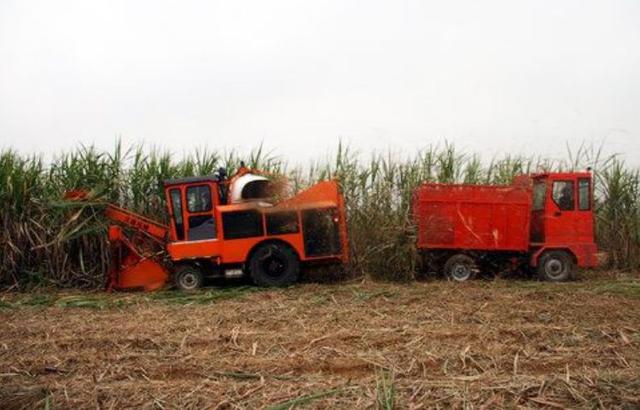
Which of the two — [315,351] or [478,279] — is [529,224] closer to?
[478,279]

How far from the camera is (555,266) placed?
9625mm

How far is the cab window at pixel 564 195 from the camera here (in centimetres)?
956

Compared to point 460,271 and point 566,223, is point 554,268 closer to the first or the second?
point 566,223

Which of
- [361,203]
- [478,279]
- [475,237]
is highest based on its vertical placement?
[361,203]

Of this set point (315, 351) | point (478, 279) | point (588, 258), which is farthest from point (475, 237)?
point (315, 351)

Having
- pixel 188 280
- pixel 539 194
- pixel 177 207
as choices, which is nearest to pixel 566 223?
pixel 539 194

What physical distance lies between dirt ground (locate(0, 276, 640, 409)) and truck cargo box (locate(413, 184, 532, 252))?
6.58ft

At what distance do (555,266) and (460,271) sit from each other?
1.57 m

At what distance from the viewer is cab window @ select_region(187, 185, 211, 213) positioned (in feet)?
30.0

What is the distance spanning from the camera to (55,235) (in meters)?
10.1

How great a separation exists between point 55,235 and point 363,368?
7701 millimetres

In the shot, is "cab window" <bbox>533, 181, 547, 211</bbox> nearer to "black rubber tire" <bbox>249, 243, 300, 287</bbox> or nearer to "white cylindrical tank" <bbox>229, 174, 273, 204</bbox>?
"black rubber tire" <bbox>249, 243, 300, 287</bbox>

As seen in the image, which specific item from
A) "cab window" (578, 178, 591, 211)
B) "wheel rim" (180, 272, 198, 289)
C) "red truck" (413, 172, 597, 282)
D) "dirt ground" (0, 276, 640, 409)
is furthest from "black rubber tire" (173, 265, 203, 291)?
"cab window" (578, 178, 591, 211)

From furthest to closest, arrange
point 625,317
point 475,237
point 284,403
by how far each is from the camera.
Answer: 1. point 475,237
2. point 625,317
3. point 284,403
